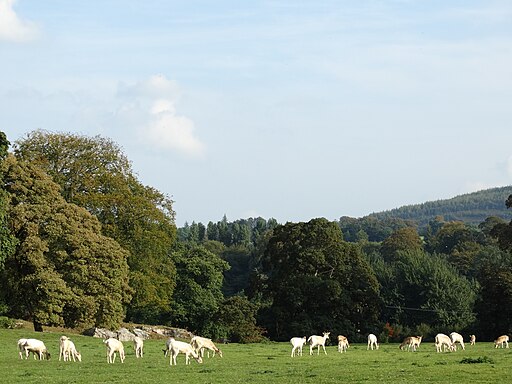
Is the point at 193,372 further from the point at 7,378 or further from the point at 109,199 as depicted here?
the point at 109,199

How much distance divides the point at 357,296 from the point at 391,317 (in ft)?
33.8

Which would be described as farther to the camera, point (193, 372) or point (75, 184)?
point (75, 184)

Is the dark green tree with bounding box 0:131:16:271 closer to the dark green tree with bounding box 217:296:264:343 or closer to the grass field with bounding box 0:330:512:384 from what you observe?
the grass field with bounding box 0:330:512:384

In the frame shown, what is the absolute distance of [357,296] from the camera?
2849 inches

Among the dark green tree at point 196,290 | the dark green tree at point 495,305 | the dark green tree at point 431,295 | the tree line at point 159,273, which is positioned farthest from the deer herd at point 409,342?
the dark green tree at point 196,290

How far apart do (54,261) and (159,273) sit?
603 inches

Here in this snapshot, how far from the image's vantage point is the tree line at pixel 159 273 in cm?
5838

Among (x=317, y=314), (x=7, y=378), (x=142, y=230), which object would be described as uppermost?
(x=142, y=230)

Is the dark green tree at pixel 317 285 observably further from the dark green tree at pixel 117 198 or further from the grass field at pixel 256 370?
the grass field at pixel 256 370

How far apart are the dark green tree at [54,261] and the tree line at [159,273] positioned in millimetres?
83

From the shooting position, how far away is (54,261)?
193ft

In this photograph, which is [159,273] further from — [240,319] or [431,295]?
[431,295]

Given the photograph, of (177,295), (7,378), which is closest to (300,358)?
(7,378)

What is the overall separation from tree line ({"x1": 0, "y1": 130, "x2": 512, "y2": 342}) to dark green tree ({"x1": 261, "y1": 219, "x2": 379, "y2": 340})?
101 mm
